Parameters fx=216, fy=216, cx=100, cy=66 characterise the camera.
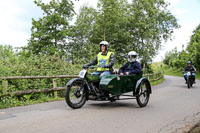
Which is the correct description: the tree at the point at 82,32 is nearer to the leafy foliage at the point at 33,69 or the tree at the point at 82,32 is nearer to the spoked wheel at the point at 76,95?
the leafy foliage at the point at 33,69

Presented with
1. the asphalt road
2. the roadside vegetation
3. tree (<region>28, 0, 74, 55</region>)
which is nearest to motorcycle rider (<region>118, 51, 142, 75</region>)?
the asphalt road

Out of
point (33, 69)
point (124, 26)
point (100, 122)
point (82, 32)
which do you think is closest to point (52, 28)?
point (82, 32)

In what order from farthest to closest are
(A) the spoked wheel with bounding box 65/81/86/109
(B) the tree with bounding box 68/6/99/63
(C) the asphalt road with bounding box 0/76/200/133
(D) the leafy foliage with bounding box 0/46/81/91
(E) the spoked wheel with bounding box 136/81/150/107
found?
(B) the tree with bounding box 68/6/99/63 < (D) the leafy foliage with bounding box 0/46/81/91 < (E) the spoked wheel with bounding box 136/81/150/107 < (A) the spoked wheel with bounding box 65/81/86/109 < (C) the asphalt road with bounding box 0/76/200/133

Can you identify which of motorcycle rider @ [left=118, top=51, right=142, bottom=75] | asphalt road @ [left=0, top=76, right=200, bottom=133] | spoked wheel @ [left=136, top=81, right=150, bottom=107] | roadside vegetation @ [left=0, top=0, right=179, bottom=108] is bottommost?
asphalt road @ [left=0, top=76, right=200, bottom=133]

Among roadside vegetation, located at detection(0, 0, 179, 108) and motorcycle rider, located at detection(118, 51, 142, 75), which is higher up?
roadside vegetation, located at detection(0, 0, 179, 108)

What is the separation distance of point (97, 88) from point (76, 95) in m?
0.73

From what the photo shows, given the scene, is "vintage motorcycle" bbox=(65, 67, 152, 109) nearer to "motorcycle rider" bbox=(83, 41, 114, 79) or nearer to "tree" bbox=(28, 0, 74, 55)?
"motorcycle rider" bbox=(83, 41, 114, 79)

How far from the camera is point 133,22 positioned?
30406mm

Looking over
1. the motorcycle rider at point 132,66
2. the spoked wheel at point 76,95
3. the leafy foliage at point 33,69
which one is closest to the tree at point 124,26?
the leafy foliage at point 33,69

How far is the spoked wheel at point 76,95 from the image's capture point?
243 inches

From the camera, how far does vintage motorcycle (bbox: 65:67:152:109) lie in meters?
6.34

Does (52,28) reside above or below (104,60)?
above

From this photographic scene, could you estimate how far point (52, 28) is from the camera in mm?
28609

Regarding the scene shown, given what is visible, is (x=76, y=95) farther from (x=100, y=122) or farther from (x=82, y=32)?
(x=82, y=32)
